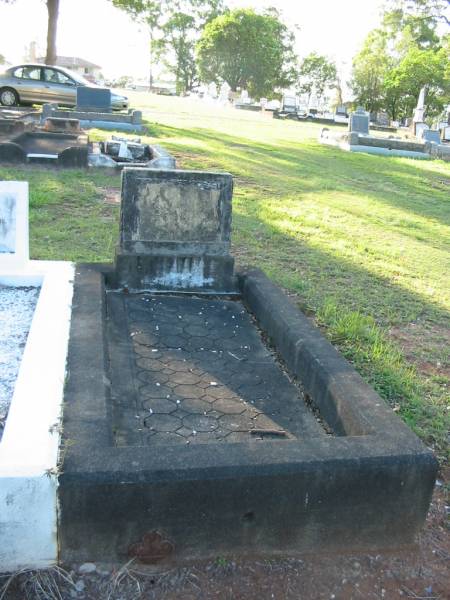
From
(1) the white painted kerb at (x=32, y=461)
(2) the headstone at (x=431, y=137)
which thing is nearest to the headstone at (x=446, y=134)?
(2) the headstone at (x=431, y=137)

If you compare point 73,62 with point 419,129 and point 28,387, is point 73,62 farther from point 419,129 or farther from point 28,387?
point 28,387

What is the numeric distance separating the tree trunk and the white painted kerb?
23539 mm

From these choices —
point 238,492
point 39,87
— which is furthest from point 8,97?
point 238,492

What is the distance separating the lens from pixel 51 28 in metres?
23.8

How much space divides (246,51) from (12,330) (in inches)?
2251

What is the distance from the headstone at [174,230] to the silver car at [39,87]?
15.0 metres

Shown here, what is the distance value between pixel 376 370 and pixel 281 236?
11.7 feet

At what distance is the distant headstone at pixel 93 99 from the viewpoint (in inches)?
682

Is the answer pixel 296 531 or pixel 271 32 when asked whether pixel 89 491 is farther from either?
pixel 271 32

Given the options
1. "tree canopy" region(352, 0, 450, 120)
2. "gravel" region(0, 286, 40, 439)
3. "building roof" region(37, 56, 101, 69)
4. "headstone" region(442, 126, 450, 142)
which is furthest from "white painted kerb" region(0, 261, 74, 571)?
"building roof" region(37, 56, 101, 69)

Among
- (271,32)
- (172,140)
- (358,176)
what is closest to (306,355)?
→ (358,176)

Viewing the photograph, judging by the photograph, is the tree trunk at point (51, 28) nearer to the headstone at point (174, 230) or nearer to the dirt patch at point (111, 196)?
the dirt patch at point (111, 196)

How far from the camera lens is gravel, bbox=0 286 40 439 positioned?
3.00 m

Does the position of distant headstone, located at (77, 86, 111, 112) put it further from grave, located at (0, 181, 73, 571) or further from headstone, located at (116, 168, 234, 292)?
grave, located at (0, 181, 73, 571)
